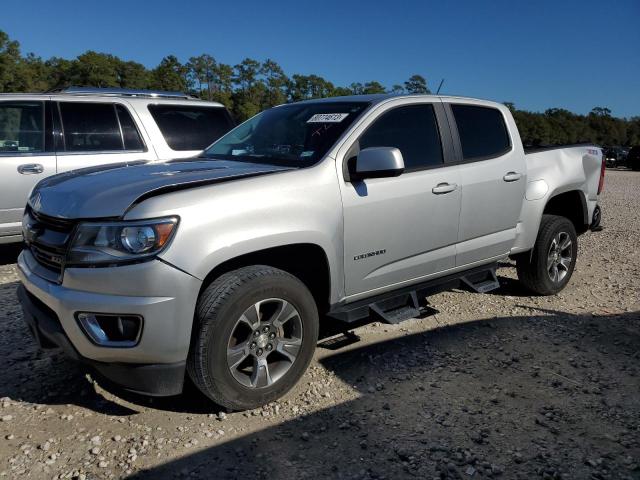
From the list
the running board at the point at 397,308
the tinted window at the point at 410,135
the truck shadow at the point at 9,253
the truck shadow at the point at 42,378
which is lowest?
the truck shadow at the point at 42,378

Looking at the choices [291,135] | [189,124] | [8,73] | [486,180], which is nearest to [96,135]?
[189,124]

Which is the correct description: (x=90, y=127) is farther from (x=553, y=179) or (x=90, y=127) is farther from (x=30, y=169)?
(x=553, y=179)

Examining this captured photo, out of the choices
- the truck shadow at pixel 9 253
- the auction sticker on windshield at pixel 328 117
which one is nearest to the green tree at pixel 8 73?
the truck shadow at pixel 9 253

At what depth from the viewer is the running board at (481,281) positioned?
425cm

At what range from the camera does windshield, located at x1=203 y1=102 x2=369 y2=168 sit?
348 cm

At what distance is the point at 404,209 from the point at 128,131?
4093 millimetres

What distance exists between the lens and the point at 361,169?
A: 3.22m

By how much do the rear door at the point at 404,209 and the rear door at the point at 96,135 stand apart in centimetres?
360

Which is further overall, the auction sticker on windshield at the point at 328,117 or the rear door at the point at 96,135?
the rear door at the point at 96,135

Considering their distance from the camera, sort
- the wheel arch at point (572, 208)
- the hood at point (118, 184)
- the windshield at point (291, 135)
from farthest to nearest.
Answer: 1. the wheel arch at point (572, 208)
2. the windshield at point (291, 135)
3. the hood at point (118, 184)

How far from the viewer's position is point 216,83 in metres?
72.5

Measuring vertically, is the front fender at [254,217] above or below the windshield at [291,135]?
below

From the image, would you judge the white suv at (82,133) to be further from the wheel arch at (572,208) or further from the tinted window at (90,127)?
the wheel arch at (572,208)

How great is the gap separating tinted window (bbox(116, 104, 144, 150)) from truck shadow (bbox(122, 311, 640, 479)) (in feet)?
12.9
